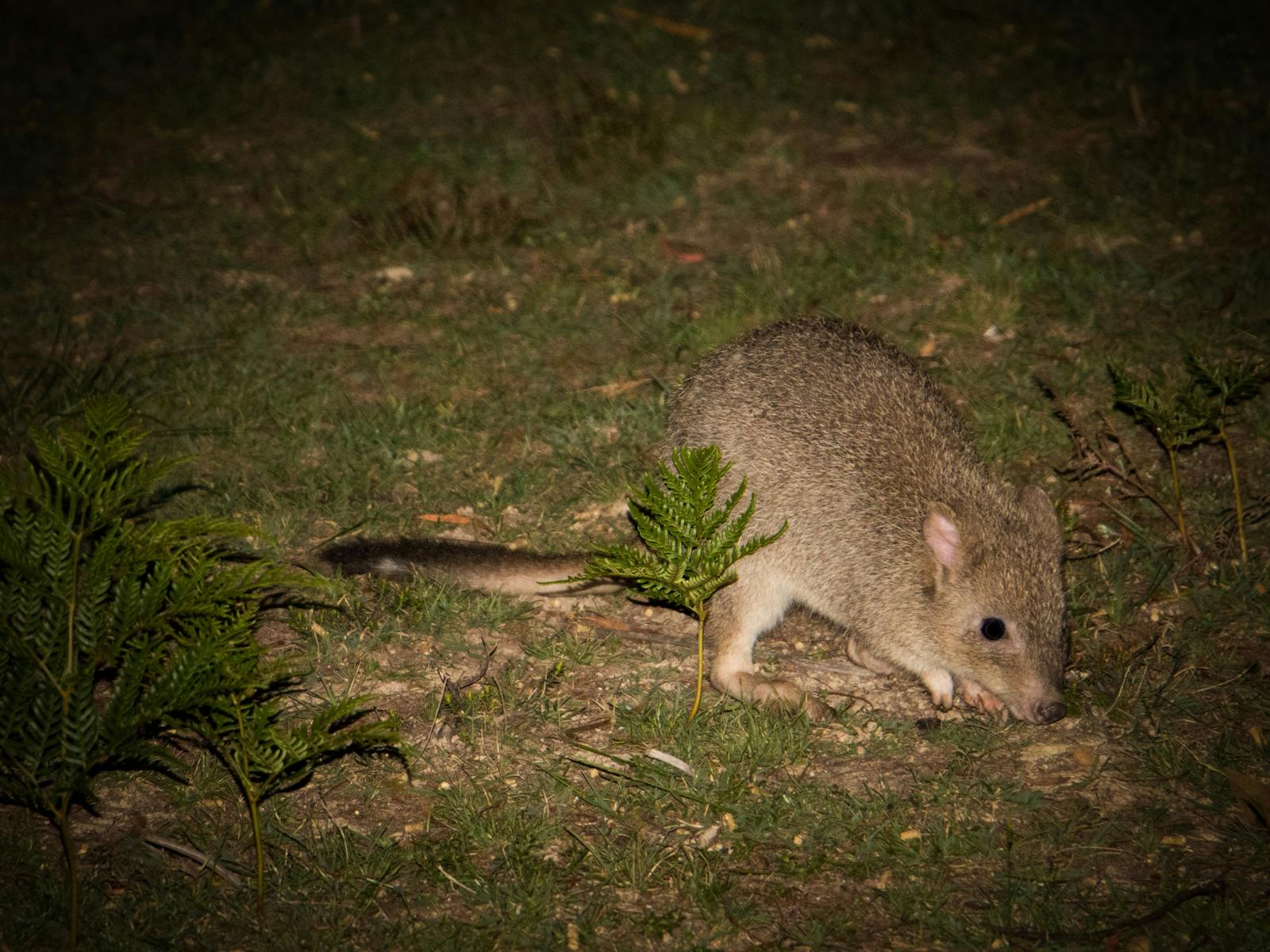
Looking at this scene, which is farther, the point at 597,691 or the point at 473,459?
the point at 473,459

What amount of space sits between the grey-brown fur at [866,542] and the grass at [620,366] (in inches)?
10.8

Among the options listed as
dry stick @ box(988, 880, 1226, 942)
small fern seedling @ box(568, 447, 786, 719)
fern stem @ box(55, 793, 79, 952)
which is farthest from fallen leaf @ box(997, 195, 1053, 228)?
fern stem @ box(55, 793, 79, 952)

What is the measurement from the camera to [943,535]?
4293 mm

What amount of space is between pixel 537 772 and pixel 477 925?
2.38ft

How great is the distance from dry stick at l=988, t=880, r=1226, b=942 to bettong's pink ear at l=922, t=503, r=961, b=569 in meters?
1.36

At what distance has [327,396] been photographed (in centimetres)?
641

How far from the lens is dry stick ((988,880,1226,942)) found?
11.2 ft

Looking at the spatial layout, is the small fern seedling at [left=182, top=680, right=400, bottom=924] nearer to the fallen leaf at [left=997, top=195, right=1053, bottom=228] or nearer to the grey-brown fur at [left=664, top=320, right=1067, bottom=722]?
the grey-brown fur at [left=664, top=320, right=1067, bottom=722]

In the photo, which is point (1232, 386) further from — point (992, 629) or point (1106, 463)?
point (992, 629)

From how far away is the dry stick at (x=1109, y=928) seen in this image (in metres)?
3.42

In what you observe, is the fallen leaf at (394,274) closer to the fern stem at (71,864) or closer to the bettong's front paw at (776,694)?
the bettong's front paw at (776,694)

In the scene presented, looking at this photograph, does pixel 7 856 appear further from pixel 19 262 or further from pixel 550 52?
pixel 550 52

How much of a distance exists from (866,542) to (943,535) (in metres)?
0.36

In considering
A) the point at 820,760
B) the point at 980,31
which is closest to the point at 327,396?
the point at 820,760
